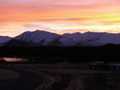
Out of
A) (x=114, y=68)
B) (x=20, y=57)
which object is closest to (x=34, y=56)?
(x=20, y=57)

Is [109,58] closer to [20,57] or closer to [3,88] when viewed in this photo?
[20,57]

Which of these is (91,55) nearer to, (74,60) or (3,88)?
(74,60)

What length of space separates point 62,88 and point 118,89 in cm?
456

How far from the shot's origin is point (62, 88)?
46281 millimetres

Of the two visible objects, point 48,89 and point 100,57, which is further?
point 100,57

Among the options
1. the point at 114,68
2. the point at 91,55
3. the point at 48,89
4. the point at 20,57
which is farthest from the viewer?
the point at 20,57

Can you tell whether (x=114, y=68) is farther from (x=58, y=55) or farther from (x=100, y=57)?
(x=58, y=55)

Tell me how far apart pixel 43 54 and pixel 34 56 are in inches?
228

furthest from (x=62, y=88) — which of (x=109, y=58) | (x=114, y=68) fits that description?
(x=109, y=58)

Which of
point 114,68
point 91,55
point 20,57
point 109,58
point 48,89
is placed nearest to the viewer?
point 48,89

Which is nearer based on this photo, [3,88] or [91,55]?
[3,88]

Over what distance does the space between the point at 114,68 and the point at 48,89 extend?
4813 centimetres

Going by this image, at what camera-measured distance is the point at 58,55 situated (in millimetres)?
148750

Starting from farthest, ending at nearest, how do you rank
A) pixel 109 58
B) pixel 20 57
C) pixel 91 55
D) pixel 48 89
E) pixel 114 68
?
pixel 20 57 < pixel 91 55 < pixel 109 58 < pixel 114 68 < pixel 48 89
